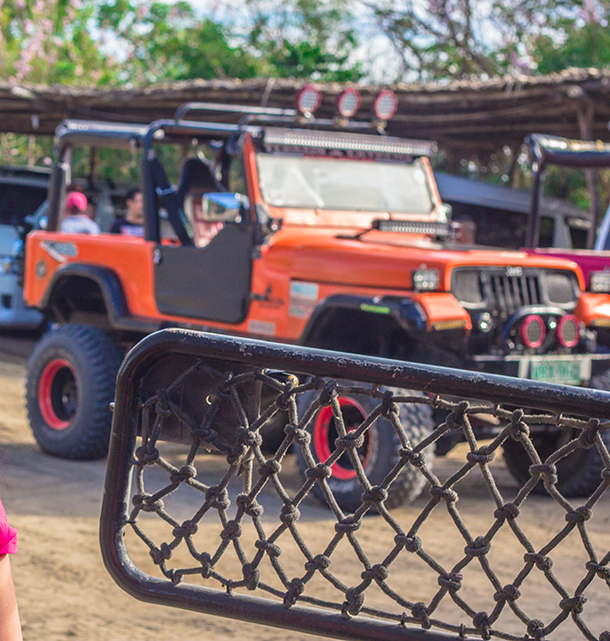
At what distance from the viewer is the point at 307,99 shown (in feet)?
19.8

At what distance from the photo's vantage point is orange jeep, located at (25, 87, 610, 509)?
485 cm

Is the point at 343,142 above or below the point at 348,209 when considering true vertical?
above

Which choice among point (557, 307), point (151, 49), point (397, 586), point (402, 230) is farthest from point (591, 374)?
point (151, 49)

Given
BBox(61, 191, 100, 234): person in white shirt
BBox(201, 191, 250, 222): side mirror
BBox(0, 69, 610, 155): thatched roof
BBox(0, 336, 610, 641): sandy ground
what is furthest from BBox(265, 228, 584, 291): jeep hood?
BBox(0, 69, 610, 155): thatched roof

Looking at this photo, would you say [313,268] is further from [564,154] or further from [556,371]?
[564,154]

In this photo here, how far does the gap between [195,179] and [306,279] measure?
53.6 inches

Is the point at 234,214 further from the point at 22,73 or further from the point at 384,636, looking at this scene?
the point at 22,73

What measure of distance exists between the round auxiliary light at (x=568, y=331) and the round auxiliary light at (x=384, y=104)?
188 cm

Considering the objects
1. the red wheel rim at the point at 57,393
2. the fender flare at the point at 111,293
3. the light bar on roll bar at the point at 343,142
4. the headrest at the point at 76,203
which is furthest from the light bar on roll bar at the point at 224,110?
the headrest at the point at 76,203

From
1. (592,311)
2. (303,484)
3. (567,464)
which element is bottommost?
(567,464)

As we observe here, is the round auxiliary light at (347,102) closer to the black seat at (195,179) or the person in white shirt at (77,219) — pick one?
the black seat at (195,179)

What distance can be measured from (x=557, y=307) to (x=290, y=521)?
4170mm

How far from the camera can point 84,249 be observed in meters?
6.25

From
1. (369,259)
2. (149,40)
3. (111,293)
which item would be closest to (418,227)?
(369,259)
